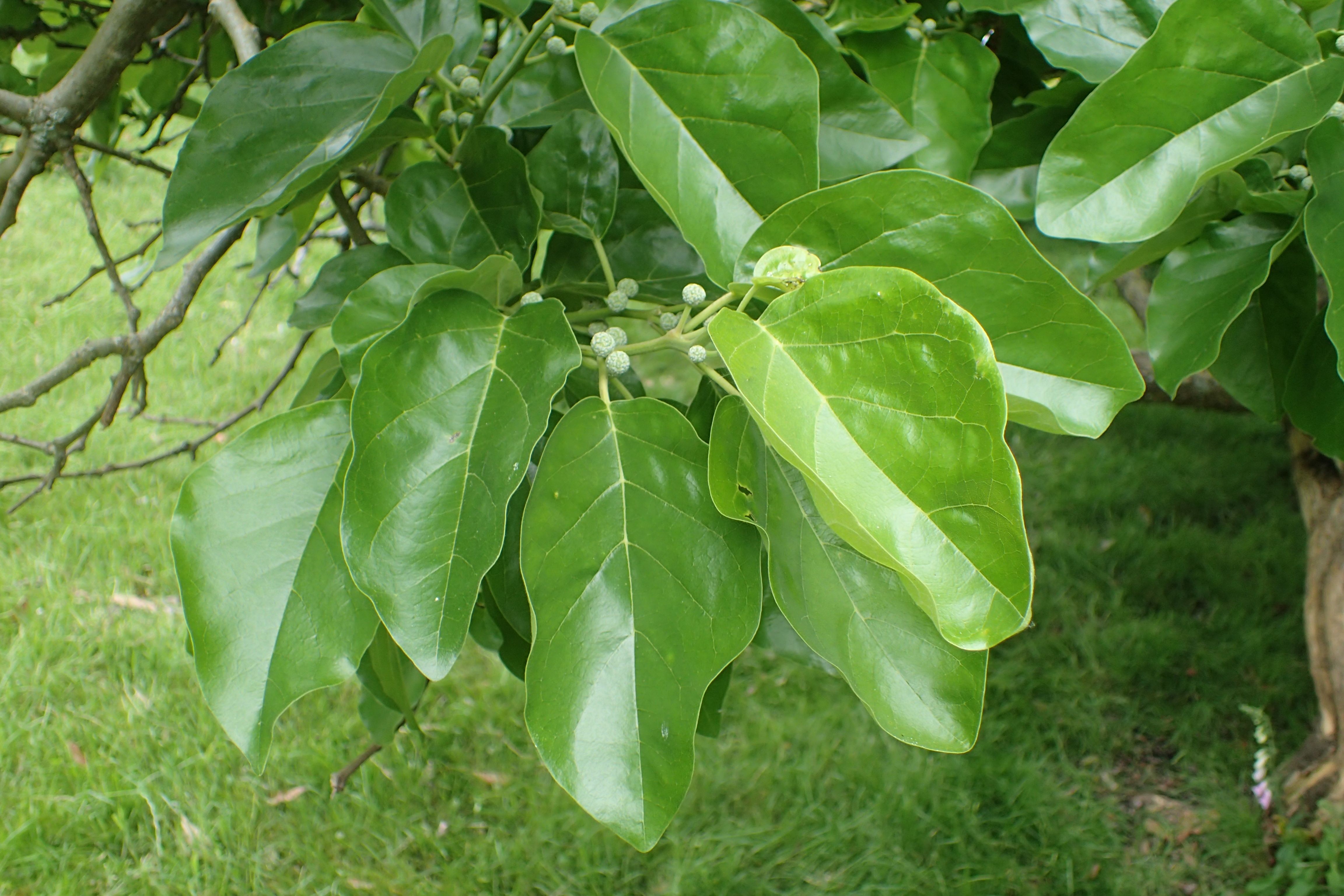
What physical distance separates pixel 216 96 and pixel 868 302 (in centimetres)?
55

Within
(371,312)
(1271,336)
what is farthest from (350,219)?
(1271,336)

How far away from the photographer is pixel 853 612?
72cm

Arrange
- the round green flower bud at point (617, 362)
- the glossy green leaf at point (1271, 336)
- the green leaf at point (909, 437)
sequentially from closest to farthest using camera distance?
the green leaf at point (909, 437) → the round green flower bud at point (617, 362) → the glossy green leaf at point (1271, 336)

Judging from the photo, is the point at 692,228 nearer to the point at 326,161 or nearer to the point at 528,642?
the point at 326,161

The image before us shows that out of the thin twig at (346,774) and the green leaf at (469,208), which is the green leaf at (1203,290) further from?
the thin twig at (346,774)

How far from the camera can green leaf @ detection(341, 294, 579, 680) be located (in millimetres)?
669

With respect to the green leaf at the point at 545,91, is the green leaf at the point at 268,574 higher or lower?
lower

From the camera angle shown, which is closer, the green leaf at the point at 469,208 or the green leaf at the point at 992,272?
the green leaf at the point at 992,272

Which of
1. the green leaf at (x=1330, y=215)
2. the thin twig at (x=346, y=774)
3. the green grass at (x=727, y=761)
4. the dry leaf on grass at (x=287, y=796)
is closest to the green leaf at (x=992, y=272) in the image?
the green leaf at (x=1330, y=215)

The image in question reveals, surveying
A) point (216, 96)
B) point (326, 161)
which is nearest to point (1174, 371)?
point (326, 161)

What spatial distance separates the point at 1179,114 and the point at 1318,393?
1.02 feet

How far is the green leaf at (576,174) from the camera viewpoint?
2.87 ft

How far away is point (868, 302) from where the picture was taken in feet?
2.03

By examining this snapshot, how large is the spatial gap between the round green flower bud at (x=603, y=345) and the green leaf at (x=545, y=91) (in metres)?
0.27
